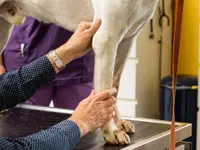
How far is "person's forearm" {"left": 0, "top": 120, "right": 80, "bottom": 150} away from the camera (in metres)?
0.95

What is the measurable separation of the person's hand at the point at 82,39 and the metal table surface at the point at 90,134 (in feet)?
0.87

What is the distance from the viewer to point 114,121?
1351 millimetres

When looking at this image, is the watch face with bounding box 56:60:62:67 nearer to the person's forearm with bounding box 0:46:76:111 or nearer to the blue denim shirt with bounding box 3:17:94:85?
the person's forearm with bounding box 0:46:76:111

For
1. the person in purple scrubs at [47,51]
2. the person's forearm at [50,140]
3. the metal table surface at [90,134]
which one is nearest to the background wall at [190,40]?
the person in purple scrubs at [47,51]

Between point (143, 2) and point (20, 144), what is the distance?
20.4 inches

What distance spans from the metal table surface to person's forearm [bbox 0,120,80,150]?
0.73 feet

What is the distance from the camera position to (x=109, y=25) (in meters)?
1.21

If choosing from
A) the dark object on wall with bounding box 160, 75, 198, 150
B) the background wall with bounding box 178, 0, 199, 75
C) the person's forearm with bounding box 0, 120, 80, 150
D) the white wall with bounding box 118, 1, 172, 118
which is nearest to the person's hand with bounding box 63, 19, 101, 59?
the person's forearm with bounding box 0, 120, 80, 150

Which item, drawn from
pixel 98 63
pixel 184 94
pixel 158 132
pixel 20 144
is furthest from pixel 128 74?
pixel 20 144

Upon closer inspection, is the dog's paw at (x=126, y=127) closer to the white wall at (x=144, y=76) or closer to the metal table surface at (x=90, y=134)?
the metal table surface at (x=90, y=134)

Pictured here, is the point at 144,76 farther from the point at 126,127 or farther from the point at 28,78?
the point at 28,78

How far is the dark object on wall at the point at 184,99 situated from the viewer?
2.88 meters

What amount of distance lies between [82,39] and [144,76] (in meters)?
1.84

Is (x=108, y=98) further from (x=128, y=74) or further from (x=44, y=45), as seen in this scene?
(x=128, y=74)
